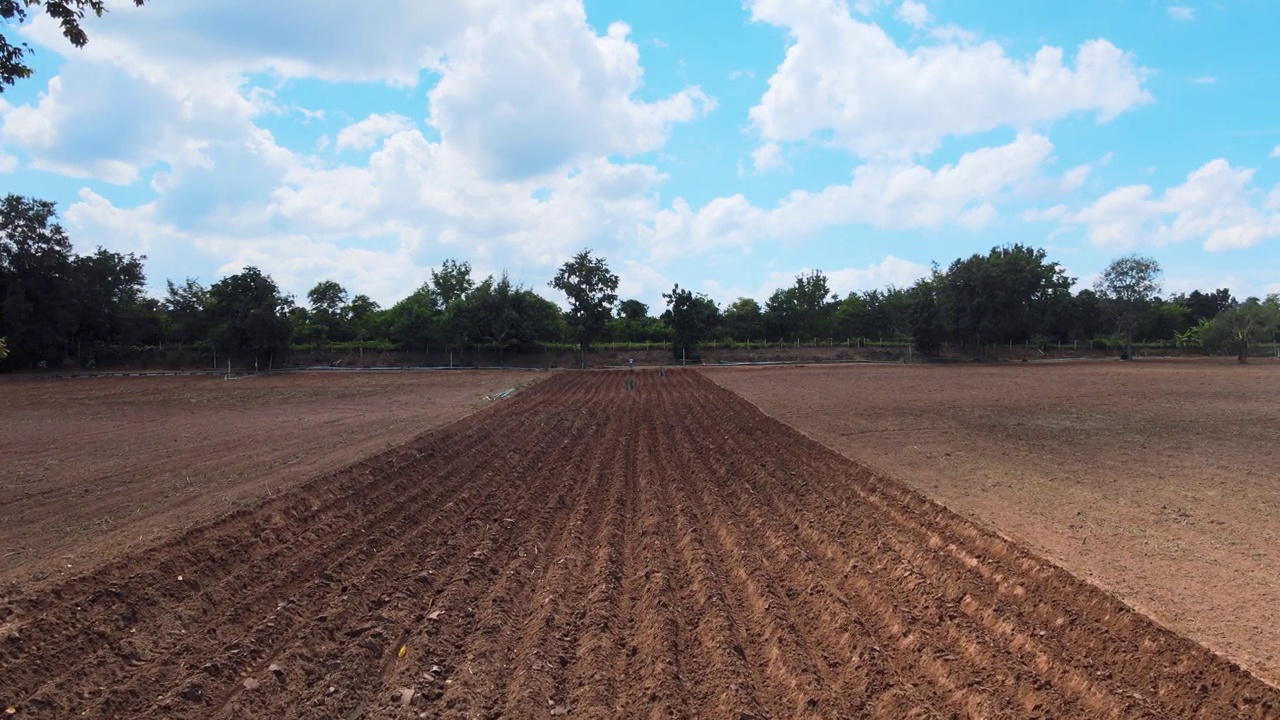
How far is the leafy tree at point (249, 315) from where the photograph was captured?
2199 inches

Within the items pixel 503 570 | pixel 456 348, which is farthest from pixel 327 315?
pixel 503 570

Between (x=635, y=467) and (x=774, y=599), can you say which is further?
(x=635, y=467)

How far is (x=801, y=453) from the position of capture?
Result: 14.3 metres

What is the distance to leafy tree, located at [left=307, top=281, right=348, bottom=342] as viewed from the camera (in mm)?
70750

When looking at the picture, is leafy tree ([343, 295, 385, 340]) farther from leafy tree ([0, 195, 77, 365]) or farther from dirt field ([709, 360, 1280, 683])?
dirt field ([709, 360, 1280, 683])

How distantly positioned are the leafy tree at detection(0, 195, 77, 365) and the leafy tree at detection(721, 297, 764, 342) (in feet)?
212

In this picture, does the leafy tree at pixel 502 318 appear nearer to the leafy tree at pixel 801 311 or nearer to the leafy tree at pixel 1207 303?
the leafy tree at pixel 801 311

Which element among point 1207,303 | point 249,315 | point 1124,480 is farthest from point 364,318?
point 1207,303

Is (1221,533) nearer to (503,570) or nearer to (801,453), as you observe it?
(801,453)

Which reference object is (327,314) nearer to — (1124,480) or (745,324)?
(745,324)

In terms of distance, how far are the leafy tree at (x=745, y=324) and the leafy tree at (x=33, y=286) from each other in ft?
212

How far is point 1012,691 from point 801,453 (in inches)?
379

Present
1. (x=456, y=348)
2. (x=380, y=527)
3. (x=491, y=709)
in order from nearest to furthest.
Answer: (x=491, y=709) < (x=380, y=527) < (x=456, y=348)

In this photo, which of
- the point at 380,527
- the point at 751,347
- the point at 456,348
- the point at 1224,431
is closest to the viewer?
the point at 380,527
